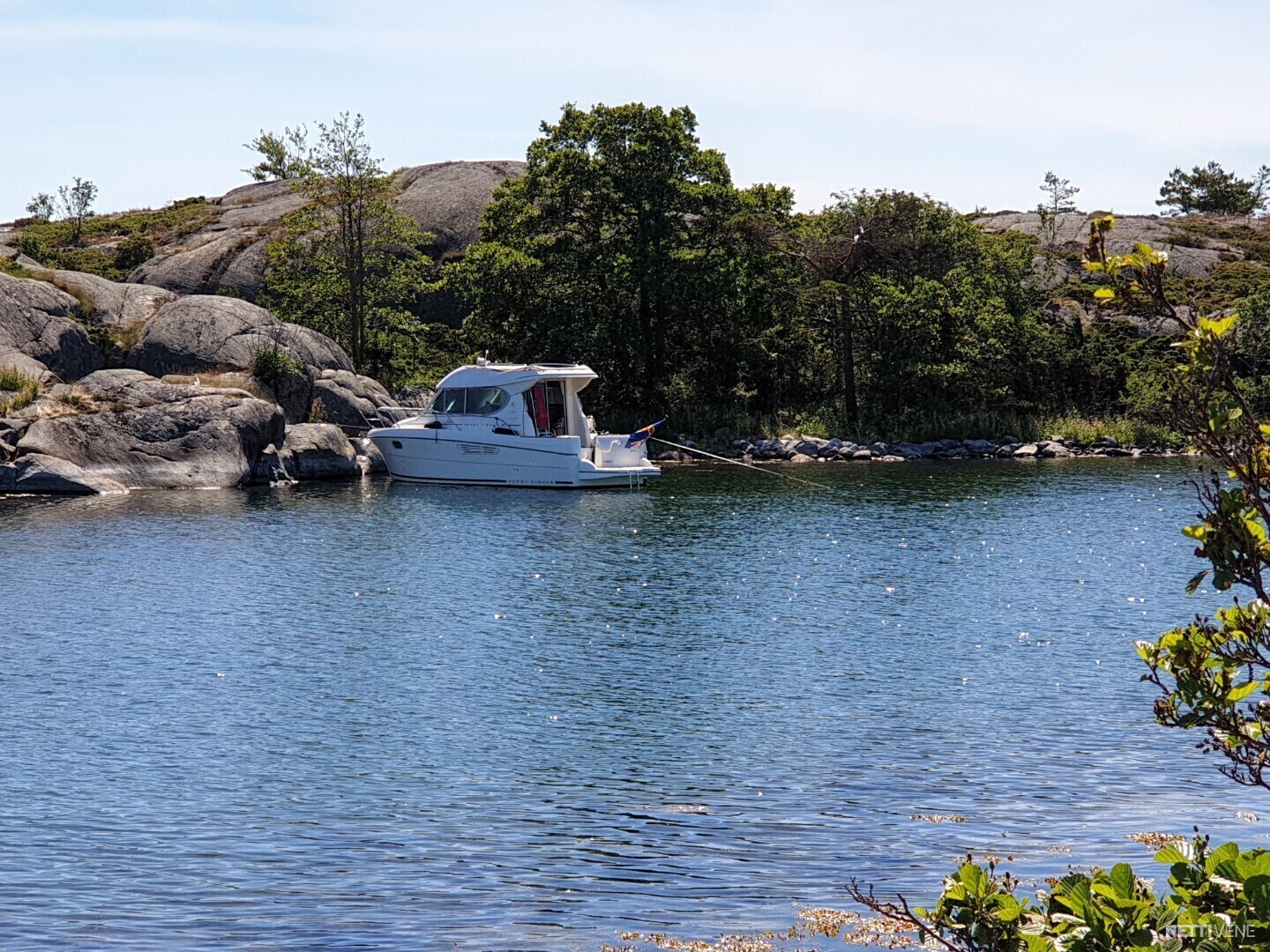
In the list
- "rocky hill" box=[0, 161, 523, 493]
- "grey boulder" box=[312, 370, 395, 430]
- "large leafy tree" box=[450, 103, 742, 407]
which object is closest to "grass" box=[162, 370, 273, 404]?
"rocky hill" box=[0, 161, 523, 493]

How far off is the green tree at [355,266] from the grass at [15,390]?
689 inches

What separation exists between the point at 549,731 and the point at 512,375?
30148mm

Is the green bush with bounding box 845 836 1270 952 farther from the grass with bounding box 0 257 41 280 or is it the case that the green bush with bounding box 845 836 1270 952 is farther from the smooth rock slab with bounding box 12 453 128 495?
the grass with bounding box 0 257 41 280

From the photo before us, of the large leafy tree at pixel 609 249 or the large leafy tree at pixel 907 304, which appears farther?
the large leafy tree at pixel 907 304

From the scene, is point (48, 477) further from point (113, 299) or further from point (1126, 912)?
point (1126, 912)

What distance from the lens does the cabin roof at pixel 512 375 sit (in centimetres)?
4475

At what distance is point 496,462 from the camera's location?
4591 cm

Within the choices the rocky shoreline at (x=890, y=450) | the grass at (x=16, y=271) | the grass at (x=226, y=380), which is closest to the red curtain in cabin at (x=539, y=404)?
the grass at (x=226, y=380)

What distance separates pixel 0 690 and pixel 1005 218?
92.7m

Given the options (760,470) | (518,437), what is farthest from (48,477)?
(760,470)

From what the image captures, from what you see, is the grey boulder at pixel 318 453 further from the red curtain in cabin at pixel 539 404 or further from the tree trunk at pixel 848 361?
the tree trunk at pixel 848 361

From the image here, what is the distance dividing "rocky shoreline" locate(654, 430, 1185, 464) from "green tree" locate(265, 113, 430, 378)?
49.0 feet

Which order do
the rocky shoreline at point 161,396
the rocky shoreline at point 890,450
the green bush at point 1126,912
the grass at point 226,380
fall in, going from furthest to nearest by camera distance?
1. the rocky shoreline at point 890,450
2. the grass at point 226,380
3. the rocky shoreline at point 161,396
4. the green bush at point 1126,912

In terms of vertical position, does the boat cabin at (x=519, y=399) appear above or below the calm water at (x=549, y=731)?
above
